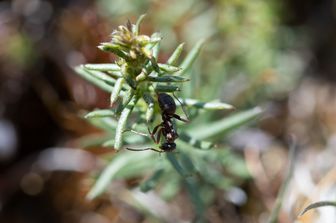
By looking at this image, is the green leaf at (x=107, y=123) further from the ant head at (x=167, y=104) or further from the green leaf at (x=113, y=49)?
the green leaf at (x=113, y=49)

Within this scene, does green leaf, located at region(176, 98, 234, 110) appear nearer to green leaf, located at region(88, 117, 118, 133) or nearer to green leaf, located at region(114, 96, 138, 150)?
green leaf, located at region(114, 96, 138, 150)

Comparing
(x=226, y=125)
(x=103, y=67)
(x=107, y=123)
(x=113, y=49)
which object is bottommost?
(x=226, y=125)

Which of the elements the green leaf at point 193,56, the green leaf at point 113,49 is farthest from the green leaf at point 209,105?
the green leaf at point 113,49

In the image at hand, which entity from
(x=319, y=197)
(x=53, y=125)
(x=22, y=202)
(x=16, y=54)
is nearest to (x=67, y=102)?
(x=53, y=125)

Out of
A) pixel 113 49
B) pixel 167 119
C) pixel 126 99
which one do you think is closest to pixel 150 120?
pixel 167 119

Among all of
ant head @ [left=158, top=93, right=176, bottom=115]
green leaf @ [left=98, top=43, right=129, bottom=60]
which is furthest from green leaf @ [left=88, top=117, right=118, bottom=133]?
green leaf @ [left=98, top=43, right=129, bottom=60]

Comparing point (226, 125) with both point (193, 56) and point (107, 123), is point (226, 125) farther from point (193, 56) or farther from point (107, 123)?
point (107, 123)

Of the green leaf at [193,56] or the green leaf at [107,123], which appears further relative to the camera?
the green leaf at [107,123]
